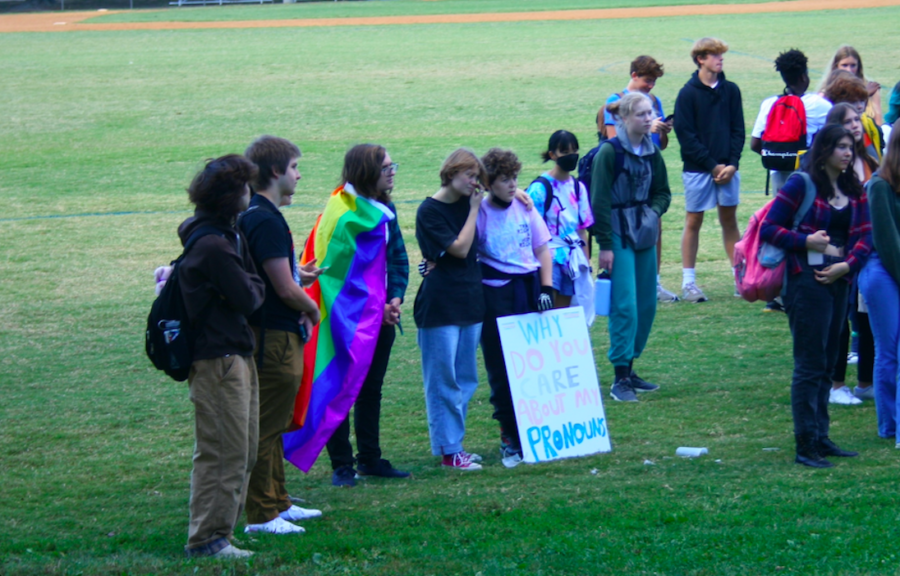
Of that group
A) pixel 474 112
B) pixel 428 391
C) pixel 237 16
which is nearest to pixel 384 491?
pixel 428 391

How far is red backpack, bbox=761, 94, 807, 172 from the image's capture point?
9.23 m

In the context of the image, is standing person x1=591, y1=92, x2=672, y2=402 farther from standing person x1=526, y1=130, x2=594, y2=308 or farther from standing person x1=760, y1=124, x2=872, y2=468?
standing person x1=760, y1=124, x2=872, y2=468

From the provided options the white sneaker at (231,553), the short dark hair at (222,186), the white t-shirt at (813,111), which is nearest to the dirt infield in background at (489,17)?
the white t-shirt at (813,111)

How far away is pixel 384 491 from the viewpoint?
231 inches

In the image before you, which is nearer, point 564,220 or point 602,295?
point 564,220

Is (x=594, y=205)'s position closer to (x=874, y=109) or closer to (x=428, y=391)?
(x=428, y=391)

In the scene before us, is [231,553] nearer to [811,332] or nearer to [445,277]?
[445,277]

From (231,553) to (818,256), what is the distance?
3409 mm

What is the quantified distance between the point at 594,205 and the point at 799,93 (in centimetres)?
303

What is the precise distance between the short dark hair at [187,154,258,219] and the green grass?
54595 millimetres

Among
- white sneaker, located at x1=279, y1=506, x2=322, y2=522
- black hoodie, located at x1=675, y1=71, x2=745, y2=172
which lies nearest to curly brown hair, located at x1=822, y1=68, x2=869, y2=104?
black hoodie, located at x1=675, y1=71, x2=745, y2=172

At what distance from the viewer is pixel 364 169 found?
19.4 feet

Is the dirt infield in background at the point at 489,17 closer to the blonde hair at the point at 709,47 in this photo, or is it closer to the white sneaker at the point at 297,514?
the blonde hair at the point at 709,47

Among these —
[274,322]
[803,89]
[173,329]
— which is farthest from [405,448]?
[803,89]
